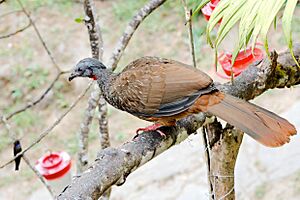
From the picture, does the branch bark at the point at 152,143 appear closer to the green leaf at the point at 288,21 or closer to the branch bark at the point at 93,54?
the branch bark at the point at 93,54

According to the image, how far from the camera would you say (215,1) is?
1.97m

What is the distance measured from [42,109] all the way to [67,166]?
7.41ft

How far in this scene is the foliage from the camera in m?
1.19

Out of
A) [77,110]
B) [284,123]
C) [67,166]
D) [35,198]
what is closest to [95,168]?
[284,123]

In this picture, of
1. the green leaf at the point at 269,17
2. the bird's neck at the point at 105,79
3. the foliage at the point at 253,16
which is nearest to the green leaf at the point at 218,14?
the foliage at the point at 253,16

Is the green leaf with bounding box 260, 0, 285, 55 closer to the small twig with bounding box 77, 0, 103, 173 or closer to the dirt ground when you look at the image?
the small twig with bounding box 77, 0, 103, 173

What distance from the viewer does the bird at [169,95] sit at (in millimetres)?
1614

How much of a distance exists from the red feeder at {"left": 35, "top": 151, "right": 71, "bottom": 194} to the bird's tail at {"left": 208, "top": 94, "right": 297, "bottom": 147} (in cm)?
103

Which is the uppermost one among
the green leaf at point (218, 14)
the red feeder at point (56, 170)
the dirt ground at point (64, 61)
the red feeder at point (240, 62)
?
the green leaf at point (218, 14)

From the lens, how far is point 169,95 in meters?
1.69

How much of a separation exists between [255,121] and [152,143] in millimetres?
268

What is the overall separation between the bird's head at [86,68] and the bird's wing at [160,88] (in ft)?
0.25

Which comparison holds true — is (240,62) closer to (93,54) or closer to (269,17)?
(93,54)

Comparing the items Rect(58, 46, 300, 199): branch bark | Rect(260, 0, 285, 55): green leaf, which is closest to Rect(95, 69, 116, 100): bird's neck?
Rect(58, 46, 300, 199): branch bark
